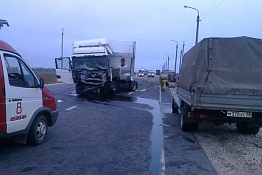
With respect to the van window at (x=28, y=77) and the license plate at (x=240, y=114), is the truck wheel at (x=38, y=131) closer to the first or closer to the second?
the van window at (x=28, y=77)

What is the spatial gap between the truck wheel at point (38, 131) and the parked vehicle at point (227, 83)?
3.55 meters

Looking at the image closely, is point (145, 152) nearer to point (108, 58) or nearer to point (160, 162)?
point (160, 162)

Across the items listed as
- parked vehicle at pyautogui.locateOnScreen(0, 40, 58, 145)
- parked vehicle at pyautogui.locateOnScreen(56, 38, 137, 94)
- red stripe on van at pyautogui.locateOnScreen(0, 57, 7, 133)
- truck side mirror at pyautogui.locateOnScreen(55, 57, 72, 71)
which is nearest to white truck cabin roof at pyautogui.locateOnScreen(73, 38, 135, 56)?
parked vehicle at pyautogui.locateOnScreen(56, 38, 137, 94)

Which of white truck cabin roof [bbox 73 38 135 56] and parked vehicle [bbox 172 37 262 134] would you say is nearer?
parked vehicle [bbox 172 37 262 134]

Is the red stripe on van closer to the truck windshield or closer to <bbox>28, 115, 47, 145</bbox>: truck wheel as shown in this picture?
<bbox>28, 115, 47, 145</bbox>: truck wheel

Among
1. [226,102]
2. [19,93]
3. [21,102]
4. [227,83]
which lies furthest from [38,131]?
[227,83]

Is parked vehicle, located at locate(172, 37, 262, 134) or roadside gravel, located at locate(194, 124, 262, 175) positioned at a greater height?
parked vehicle, located at locate(172, 37, 262, 134)

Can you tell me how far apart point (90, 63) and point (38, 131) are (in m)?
11.2

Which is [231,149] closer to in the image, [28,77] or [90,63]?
[28,77]

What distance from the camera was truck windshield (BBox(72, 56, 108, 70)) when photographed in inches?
642

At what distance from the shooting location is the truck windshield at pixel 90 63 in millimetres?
16297

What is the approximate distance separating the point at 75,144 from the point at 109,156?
1163mm

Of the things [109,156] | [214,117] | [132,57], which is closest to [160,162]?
[109,156]

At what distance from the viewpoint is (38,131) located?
5562 millimetres
